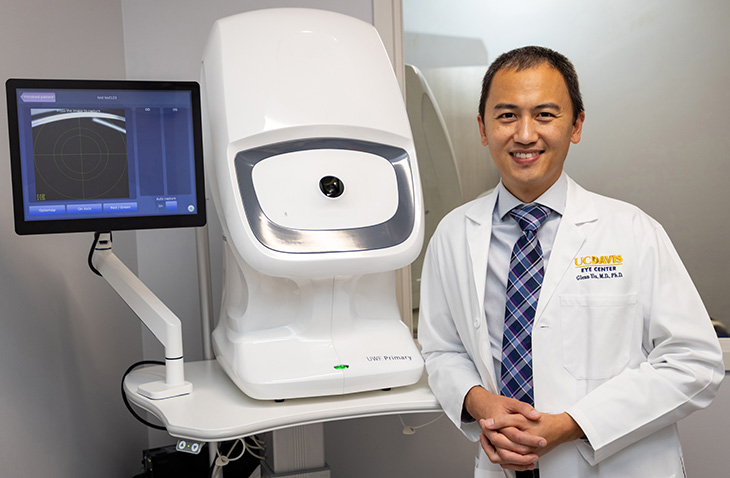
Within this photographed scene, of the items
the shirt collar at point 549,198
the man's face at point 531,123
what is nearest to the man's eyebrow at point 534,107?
the man's face at point 531,123

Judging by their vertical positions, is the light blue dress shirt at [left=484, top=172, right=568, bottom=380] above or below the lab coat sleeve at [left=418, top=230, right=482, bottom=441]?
above

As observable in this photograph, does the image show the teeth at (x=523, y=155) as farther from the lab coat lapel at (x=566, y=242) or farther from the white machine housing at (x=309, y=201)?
the white machine housing at (x=309, y=201)

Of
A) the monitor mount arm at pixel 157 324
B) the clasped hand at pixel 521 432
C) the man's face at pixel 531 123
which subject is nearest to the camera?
the clasped hand at pixel 521 432

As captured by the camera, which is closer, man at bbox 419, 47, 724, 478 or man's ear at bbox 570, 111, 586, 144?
man at bbox 419, 47, 724, 478

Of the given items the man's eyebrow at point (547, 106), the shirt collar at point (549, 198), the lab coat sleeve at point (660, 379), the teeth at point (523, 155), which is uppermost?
the man's eyebrow at point (547, 106)

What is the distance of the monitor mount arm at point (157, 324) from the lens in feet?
4.48

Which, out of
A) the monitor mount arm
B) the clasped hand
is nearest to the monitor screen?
the monitor mount arm

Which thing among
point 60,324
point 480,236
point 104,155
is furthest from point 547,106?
point 60,324

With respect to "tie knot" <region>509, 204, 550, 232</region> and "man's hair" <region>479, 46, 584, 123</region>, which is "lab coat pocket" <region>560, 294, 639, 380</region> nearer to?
"tie knot" <region>509, 204, 550, 232</region>

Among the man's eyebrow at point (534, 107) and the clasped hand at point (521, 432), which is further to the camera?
the man's eyebrow at point (534, 107)

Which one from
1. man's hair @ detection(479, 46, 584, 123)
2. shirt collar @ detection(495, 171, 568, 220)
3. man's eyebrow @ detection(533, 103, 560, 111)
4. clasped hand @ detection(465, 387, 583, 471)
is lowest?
clasped hand @ detection(465, 387, 583, 471)

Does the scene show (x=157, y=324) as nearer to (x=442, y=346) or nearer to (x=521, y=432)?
(x=442, y=346)

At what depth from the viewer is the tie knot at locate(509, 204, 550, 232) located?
1.30 m

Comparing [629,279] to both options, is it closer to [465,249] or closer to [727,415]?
[465,249]
